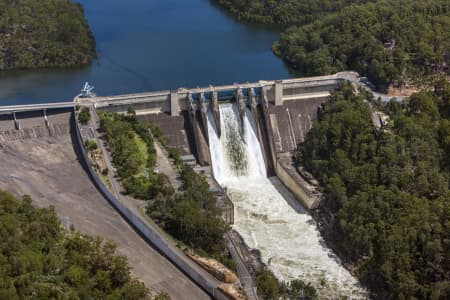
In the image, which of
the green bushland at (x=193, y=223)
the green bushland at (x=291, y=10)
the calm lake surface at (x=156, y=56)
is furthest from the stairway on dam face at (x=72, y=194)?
the green bushland at (x=291, y=10)

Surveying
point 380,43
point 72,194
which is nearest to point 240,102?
point 72,194

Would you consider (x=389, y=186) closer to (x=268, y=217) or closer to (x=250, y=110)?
A: (x=268, y=217)

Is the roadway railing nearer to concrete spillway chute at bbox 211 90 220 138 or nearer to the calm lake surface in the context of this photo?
the calm lake surface

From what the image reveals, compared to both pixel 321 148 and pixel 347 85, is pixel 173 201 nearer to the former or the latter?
pixel 321 148

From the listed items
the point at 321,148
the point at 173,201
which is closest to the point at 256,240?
the point at 173,201

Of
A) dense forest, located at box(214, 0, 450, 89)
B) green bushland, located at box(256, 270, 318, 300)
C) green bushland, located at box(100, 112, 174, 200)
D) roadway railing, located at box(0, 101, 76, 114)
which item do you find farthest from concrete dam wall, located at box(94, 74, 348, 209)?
green bushland, located at box(256, 270, 318, 300)

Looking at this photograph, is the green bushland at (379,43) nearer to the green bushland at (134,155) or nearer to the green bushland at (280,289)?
the green bushland at (134,155)
